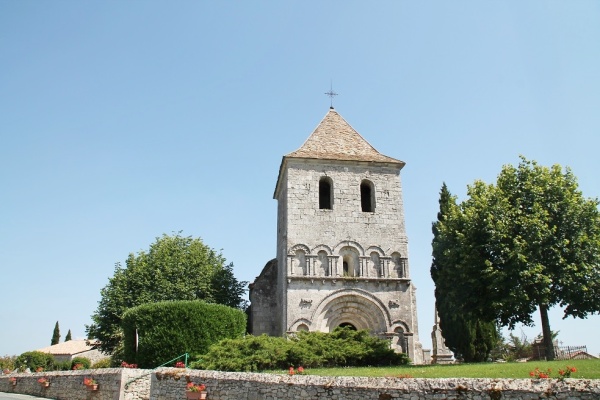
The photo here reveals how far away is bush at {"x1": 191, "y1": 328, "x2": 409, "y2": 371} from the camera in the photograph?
16.1 metres

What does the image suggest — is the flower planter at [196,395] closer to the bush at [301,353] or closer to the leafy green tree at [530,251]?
the bush at [301,353]

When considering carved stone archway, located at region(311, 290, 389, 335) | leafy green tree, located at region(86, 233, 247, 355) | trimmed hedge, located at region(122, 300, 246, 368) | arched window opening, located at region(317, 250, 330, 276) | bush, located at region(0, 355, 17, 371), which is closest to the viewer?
trimmed hedge, located at region(122, 300, 246, 368)

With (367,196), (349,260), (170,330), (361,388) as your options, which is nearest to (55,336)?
(170,330)

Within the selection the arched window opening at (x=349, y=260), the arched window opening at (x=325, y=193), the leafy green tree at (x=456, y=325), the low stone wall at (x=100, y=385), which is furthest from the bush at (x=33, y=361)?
the leafy green tree at (x=456, y=325)

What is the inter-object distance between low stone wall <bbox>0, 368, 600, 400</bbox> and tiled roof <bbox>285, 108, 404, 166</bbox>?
14122mm

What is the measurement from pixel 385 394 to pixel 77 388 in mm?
12076

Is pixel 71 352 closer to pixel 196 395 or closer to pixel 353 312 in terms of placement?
pixel 353 312

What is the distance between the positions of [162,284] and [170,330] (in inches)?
391

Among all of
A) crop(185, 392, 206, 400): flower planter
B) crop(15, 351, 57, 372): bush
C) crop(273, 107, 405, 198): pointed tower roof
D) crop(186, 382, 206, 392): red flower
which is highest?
crop(273, 107, 405, 198): pointed tower roof

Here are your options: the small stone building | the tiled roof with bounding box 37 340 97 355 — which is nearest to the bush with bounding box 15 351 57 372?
the small stone building

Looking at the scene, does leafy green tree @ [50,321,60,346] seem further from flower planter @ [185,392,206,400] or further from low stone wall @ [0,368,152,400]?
flower planter @ [185,392,206,400]

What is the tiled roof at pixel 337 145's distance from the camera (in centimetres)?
2708

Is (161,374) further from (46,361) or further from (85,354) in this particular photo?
(85,354)

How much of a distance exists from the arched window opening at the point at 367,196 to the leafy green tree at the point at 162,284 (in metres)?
10.5
